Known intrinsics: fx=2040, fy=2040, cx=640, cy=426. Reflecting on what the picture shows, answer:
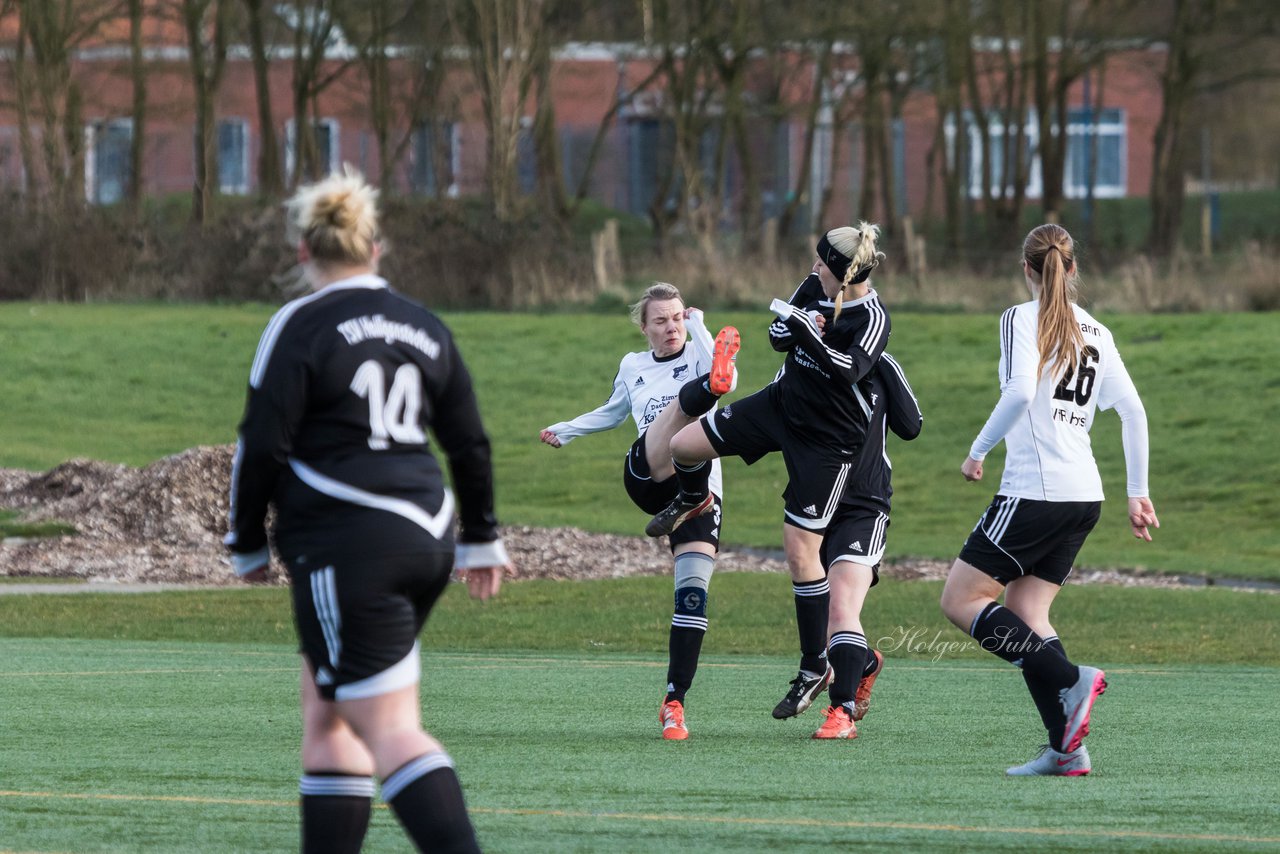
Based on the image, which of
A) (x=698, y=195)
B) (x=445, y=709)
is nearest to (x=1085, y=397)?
(x=445, y=709)

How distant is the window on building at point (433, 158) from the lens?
135ft

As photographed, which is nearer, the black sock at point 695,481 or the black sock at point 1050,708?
the black sock at point 1050,708

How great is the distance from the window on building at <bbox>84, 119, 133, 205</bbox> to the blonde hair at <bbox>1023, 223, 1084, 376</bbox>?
3806cm

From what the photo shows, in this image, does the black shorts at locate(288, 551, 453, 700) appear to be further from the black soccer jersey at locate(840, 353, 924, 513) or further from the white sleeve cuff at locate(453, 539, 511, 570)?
the black soccer jersey at locate(840, 353, 924, 513)

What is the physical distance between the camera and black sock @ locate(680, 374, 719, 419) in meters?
8.82

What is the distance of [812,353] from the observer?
8.11 meters

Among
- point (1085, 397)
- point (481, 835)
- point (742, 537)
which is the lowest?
point (742, 537)

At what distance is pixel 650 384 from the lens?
9305 mm

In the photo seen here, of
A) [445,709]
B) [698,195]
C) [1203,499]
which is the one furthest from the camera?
[698,195]

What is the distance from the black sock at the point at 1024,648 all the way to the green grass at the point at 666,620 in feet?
20.1

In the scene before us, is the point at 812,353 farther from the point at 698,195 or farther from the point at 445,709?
the point at 698,195

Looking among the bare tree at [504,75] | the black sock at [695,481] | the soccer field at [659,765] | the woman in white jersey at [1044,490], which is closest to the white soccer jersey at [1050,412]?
the woman in white jersey at [1044,490]

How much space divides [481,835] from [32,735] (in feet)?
10.5

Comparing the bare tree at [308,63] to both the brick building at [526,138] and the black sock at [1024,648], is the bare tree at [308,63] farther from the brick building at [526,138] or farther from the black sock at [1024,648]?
the black sock at [1024,648]
